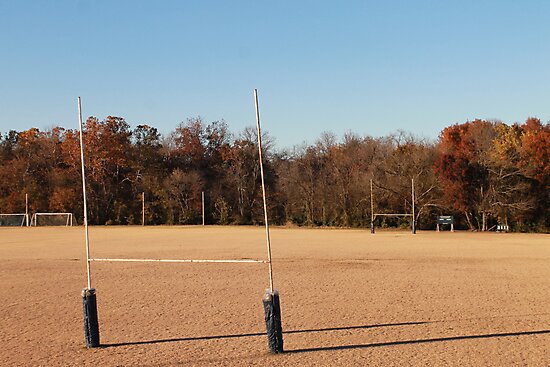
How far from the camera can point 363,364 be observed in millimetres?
7543

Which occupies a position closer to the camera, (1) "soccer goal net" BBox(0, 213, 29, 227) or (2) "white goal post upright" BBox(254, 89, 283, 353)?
(2) "white goal post upright" BBox(254, 89, 283, 353)

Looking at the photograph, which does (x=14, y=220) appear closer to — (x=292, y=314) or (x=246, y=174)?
(x=246, y=174)

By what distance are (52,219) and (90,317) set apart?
194 feet

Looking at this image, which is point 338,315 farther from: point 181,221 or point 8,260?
point 181,221

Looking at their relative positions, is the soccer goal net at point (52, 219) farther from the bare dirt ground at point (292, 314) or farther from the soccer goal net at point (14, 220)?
the bare dirt ground at point (292, 314)

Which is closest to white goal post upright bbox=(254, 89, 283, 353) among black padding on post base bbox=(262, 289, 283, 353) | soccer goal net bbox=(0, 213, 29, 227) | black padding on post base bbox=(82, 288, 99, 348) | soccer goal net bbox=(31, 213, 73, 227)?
black padding on post base bbox=(262, 289, 283, 353)

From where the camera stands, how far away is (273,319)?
7816 millimetres

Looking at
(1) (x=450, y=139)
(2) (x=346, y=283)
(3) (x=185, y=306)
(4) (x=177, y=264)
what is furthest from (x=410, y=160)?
(3) (x=185, y=306)

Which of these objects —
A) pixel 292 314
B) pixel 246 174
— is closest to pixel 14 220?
pixel 246 174

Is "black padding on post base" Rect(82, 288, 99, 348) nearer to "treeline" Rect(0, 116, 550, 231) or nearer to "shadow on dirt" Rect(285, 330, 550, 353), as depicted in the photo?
"shadow on dirt" Rect(285, 330, 550, 353)

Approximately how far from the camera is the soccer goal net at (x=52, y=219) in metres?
63.8

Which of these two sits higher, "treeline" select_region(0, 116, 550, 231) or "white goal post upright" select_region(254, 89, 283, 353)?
"treeline" select_region(0, 116, 550, 231)

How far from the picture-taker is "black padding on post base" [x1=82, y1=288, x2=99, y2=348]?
8.54 meters

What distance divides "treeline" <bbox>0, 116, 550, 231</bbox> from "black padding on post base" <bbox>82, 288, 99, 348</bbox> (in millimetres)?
46663
